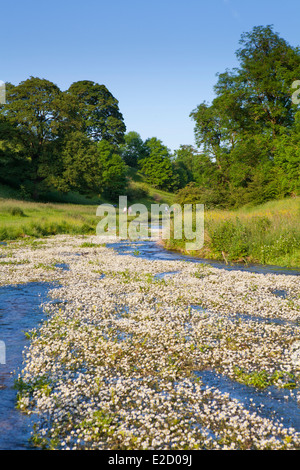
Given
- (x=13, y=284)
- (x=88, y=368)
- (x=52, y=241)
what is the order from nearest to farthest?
(x=88, y=368) → (x=13, y=284) → (x=52, y=241)

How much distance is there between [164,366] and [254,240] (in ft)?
46.0

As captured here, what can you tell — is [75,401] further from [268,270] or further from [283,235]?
[283,235]

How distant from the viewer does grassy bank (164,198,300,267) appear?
18.1 meters

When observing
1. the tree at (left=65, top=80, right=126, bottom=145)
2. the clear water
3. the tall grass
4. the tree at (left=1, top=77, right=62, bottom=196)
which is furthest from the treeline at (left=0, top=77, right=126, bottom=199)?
the clear water

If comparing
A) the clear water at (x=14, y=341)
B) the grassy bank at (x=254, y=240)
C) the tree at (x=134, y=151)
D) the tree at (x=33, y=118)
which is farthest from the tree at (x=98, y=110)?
the clear water at (x=14, y=341)

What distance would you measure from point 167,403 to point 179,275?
9.95 m

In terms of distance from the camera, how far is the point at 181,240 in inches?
957

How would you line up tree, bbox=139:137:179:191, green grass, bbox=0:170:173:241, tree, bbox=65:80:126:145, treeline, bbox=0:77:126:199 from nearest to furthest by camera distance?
A: green grass, bbox=0:170:173:241 → treeline, bbox=0:77:126:199 → tree, bbox=65:80:126:145 → tree, bbox=139:137:179:191

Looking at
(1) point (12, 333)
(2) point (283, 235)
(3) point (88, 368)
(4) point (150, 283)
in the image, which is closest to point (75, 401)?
(3) point (88, 368)

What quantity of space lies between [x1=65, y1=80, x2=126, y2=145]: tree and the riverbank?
91297mm

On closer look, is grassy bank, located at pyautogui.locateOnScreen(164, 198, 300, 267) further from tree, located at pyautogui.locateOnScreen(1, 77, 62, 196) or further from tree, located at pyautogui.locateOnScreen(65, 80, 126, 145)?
tree, located at pyautogui.locateOnScreen(65, 80, 126, 145)

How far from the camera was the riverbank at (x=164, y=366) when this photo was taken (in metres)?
4.60

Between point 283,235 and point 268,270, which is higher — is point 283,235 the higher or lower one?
the higher one
